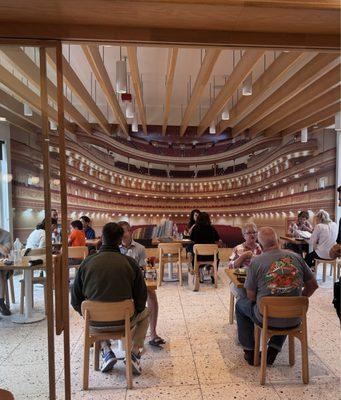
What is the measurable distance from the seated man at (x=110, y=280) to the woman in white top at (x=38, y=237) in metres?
0.39

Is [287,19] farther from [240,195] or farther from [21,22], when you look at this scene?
[240,195]

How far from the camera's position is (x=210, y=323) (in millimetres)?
3754

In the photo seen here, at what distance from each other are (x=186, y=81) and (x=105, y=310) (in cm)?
437

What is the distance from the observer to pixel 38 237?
2.61 m

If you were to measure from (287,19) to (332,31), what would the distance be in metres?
0.37

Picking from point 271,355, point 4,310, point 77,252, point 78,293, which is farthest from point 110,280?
point 77,252

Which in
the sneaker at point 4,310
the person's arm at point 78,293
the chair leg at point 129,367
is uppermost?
the person's arm at point 78,293

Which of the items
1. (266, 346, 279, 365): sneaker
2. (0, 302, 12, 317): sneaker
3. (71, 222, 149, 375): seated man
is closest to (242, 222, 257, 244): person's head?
(266, 346, 279, 365): sneaker

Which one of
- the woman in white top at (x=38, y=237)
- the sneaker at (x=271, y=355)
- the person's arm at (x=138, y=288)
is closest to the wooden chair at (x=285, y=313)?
the sneaker at (x=271, y=355)

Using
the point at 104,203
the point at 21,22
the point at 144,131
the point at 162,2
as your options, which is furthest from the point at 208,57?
the point at 104,203

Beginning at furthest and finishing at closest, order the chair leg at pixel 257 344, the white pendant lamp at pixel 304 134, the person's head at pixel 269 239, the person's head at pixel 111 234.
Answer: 1. the white pendant lamp at pixel 304 134
2. the chair leg at pixel 257 344
3. the person's head at pixel 269 239
4. the person's head at pixel 111 234

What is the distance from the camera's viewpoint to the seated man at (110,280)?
7.87ft

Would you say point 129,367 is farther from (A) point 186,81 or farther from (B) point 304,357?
(A) point 186,81

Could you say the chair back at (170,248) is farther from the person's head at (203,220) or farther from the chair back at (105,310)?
the chair back at (105,310)
